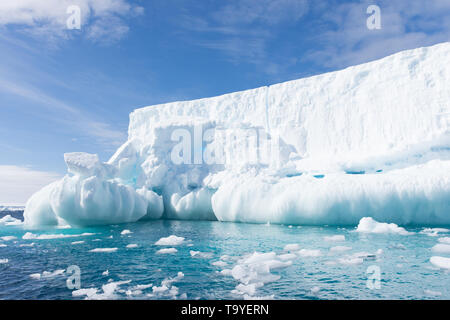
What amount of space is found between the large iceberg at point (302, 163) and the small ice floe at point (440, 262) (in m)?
5.86

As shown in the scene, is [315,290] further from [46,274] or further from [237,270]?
[46,274]

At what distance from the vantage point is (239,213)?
14852 mm

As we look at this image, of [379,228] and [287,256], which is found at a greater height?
[379,228]

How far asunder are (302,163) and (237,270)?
1340 centimetres

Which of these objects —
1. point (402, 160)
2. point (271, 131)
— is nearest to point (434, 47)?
point (402, 160)

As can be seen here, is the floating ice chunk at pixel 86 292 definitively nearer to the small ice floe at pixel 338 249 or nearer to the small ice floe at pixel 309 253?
the small ice floe at pixel 309 253

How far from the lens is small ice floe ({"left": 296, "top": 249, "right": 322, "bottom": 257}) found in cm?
698

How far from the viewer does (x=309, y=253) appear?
7.06 meters

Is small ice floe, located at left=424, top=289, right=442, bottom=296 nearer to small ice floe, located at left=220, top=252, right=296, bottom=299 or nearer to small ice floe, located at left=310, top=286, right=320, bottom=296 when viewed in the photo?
small ice floe, located at left=310, top=286, right=320, bottom=296

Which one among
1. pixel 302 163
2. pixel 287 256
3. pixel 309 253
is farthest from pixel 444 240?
pixel 302 163

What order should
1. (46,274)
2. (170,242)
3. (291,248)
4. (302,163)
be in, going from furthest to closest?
(302,163) → (170,242) → (291,248) → (46,274)

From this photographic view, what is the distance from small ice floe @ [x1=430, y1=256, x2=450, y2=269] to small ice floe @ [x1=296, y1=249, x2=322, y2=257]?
2.23m

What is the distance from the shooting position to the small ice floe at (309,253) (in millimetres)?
6977
